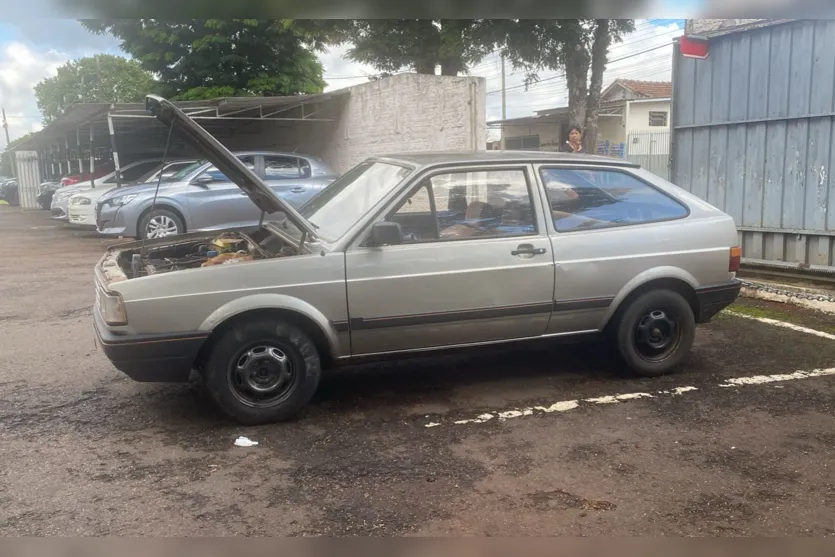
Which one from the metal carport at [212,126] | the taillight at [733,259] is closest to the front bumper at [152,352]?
the taillight at [733,259]

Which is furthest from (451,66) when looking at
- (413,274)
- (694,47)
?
(413,274)

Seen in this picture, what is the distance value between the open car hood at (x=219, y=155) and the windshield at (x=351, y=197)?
0.26 metres

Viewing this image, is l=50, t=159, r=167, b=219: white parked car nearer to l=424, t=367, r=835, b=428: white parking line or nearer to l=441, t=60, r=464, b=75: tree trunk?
l=441, t=60, r=464, b=75: tree trunk

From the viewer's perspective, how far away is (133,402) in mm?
4602

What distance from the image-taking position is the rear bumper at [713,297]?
4.91 meters

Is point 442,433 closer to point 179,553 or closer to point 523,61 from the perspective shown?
point 179,553

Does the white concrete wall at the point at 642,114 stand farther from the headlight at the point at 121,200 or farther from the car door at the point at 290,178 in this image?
the headlight at the point at 121,200

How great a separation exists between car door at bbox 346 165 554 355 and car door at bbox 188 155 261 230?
719 cm

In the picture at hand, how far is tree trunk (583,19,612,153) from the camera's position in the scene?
13227 millimetres

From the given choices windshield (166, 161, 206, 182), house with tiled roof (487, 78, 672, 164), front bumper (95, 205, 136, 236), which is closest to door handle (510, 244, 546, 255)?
windshield (166, 161, 206, 182)

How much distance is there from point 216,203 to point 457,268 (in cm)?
786

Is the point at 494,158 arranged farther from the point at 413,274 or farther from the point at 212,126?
the point at 212,126

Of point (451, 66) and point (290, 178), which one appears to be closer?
point (290, 178)

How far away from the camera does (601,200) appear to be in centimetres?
479
